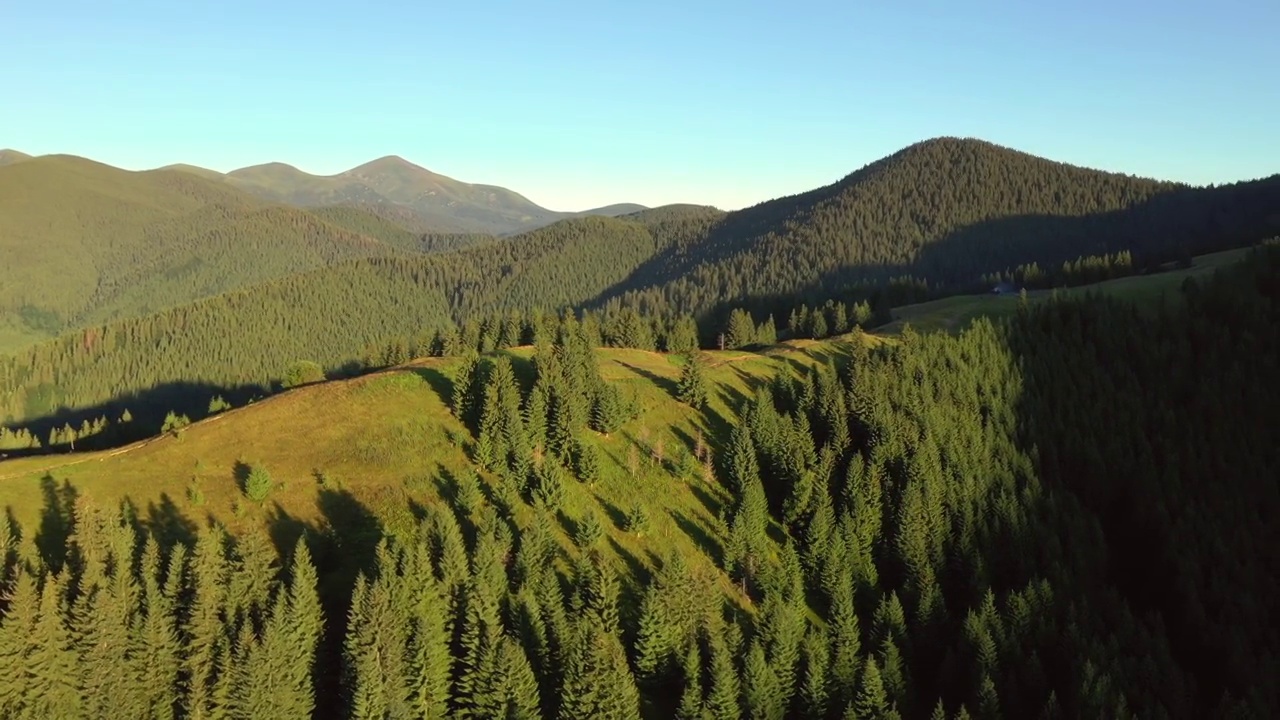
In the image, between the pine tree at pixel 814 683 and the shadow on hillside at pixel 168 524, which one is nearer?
the pine tree at pixel 814 683

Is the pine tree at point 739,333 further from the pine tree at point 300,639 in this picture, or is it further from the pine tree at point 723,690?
the pine tree at point 300,639

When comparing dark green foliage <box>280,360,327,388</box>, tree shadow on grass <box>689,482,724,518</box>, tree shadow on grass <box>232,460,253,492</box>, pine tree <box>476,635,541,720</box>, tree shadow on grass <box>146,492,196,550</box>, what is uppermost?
dark green foliage <box>280,360,327,388</box>

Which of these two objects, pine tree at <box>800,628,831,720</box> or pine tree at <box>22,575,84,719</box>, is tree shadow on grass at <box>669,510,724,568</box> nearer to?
pine tree at <box>800,628,831,720</box>

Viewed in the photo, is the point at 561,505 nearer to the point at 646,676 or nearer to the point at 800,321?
the point at 646,676

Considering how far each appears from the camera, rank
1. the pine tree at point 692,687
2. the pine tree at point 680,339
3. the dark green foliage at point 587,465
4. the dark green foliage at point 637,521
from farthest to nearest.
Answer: the pine tree at point 680,339 → the dark green foliage at point 587,465 → the dark green foliage at point 637,521 → the pine tree at point 692,687

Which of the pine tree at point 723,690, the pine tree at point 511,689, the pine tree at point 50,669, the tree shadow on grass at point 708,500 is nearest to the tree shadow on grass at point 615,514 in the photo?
the tree shadow on grass at point 708,500

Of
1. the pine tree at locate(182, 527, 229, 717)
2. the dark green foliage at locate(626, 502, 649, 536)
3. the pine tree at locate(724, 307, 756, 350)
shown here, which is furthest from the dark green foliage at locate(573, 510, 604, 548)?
the pine tree at locate(724, 307, 756, 350)
